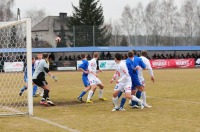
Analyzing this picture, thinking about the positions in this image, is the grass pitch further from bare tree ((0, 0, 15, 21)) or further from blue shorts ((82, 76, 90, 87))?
bare tree ((0, 0, 15, 21))

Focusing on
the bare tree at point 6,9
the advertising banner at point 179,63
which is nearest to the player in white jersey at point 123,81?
the advertising banner at point 179,63

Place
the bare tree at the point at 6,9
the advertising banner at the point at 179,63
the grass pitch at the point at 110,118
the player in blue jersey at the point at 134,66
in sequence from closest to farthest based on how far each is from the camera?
the grass pitch at the point at 110,118 < the player in blue jersey at the point at 134,66 < the advertising banner at the point at 179,63 < the bare tree at the point at 6,9

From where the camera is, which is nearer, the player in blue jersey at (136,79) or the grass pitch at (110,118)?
the grass pitch at (110,118)

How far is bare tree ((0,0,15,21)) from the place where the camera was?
81062 millimetres

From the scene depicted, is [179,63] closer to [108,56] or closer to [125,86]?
[108,56]

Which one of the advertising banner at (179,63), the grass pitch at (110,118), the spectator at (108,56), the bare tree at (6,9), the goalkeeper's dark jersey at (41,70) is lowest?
the grass pitch at (110,118)

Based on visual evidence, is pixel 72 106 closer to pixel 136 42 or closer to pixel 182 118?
pixel 182 118

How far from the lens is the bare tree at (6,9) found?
81062mm

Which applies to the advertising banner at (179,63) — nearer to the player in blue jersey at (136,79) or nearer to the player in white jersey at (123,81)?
the player in blue jersey at (136,79)

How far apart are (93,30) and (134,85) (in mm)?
43118

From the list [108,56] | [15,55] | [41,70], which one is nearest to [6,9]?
[108,56]

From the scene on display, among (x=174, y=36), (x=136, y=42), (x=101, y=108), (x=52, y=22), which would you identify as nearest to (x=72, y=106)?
(x=101, y=108)

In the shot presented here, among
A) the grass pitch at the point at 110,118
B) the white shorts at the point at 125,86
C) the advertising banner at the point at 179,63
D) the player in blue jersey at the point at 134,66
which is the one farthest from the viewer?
the advertising banner at the point at 179,63

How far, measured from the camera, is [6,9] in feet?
269
